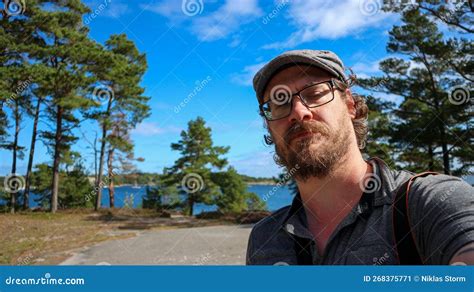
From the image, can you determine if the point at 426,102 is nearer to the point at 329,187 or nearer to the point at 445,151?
the point at 445,151

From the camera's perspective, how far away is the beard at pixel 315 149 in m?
1.57

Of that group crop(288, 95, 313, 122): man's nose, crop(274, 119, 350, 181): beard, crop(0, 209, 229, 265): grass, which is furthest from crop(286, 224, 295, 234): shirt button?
crop(0, 209, 229, 265): grass

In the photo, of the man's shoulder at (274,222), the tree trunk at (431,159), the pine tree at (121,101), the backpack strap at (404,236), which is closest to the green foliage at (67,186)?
the pine tree at (121,101)

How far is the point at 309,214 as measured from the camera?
166 cm

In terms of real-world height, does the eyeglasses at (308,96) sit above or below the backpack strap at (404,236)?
above

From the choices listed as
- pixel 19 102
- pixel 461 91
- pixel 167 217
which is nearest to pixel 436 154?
pixel 461 91

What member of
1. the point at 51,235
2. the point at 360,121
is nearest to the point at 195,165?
the point at 51,235

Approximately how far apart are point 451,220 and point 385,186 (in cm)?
30

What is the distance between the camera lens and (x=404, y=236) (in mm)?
1193

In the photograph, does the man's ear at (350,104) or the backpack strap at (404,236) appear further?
the man's ear at (350,104)

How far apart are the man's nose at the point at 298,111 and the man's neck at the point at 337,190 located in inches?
10.3

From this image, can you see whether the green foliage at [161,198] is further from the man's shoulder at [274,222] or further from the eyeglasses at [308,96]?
the eyeglasses at [308,96]

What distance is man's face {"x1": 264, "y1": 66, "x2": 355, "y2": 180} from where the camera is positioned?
158 cm

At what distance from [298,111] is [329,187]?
38cm
